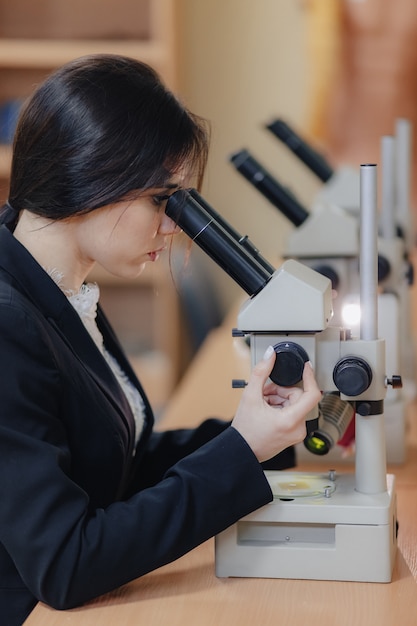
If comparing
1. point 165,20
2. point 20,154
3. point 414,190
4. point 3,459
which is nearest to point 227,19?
point 165,20

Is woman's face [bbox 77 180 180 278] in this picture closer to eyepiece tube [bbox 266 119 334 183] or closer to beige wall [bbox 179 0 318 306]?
eyepiece tube [bbox 266 119 334 183]

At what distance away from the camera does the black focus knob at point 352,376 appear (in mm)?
1077

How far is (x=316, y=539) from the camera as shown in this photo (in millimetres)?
1123

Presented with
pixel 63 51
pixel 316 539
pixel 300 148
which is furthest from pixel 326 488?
pixel 63 51

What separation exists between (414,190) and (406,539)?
2.36m

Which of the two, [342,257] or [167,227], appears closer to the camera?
[167,227]

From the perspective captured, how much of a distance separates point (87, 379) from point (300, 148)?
0.93 meters

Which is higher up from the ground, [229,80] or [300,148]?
[300,148]

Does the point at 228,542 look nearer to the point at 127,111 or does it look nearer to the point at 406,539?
the point at 406,539

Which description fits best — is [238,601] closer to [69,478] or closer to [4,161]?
[69,478]

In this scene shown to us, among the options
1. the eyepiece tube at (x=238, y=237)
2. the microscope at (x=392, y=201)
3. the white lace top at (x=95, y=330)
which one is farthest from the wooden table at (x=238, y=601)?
the microscope at (x=392, y=201)

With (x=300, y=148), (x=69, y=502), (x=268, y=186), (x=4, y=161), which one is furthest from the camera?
(x=4, y=161)

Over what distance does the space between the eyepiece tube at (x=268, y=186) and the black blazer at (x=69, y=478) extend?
0.51 meters

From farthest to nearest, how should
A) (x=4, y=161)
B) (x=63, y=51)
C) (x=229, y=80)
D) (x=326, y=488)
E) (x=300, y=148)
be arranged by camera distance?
(x=229, y=80) → (x=4, y=161) → (x=63, y=51) → (x=300, y=148) → (x=326, y=488)
